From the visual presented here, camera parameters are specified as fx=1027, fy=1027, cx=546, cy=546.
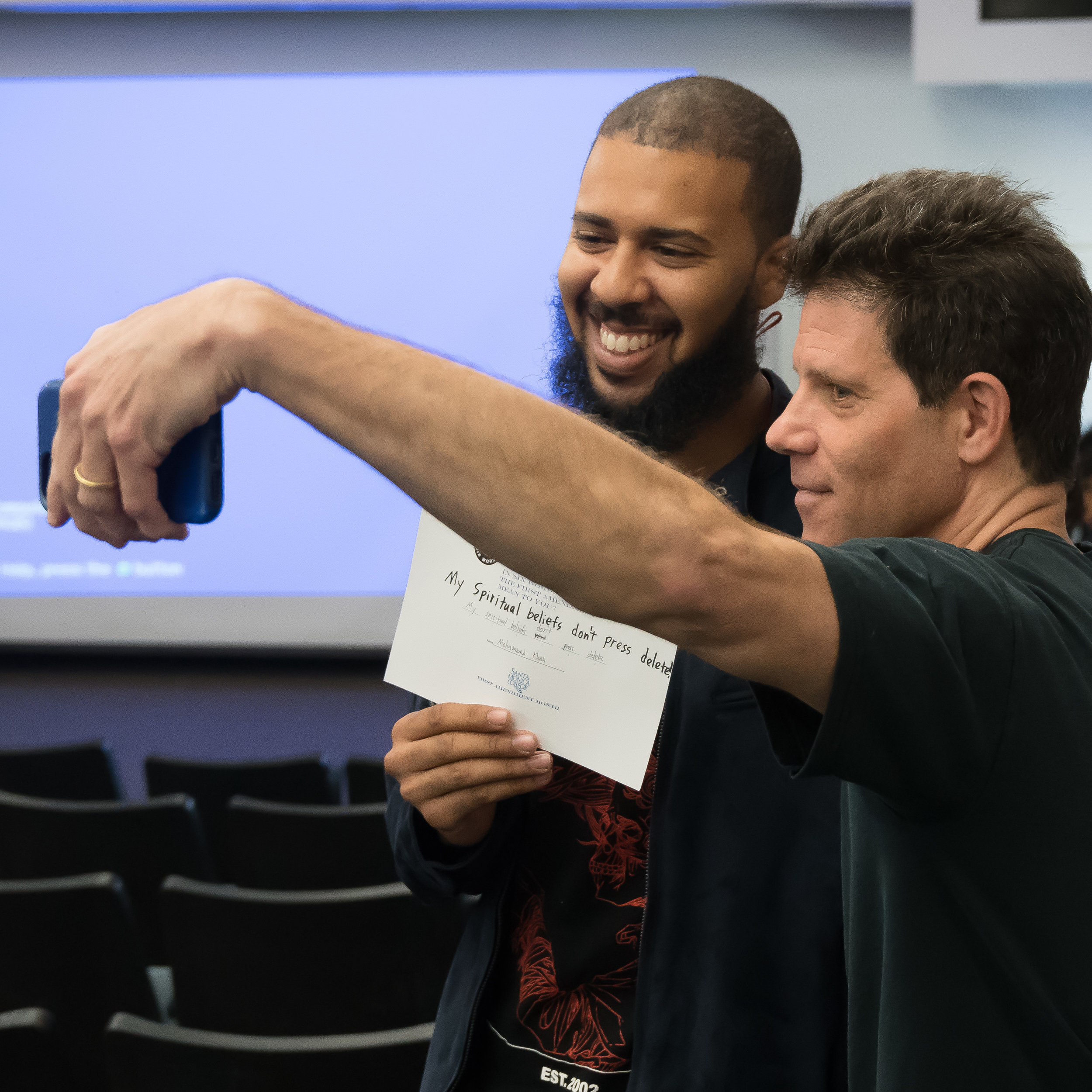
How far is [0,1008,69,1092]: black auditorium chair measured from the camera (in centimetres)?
123

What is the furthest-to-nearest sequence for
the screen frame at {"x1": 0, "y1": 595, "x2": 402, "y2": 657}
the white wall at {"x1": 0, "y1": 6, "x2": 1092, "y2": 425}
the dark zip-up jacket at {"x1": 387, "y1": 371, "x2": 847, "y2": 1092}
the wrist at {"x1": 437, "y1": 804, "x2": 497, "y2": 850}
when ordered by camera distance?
the screen frame at {"x1": 0, "y1": 595, "x2": 402, "y2": 657}
the white wall at {"x1": 0, "y1": 6, "x2": 1092, "y2": 425}
the wrist at {"x1": 437, "y1": 804, "x2": 497, "y2": 850}
the dark zip-up jacket at {"x1": 387, "y1": 371, "x2": 847, "y2": 1092}

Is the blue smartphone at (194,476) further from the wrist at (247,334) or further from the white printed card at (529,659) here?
the white printed card at (529,659)

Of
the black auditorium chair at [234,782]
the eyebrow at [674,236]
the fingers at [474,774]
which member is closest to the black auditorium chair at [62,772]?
the black auditorium chair at [234,782]

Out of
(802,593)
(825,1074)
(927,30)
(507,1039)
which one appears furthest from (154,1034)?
(927,30)

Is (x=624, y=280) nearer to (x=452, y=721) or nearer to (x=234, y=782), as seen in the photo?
(x=452, y=721)

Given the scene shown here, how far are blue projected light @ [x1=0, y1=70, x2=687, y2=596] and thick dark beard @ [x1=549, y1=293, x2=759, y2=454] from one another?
3.71 metres

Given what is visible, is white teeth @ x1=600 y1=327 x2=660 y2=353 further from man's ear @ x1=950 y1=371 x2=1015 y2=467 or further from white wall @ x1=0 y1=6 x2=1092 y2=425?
white wall @ x1=0 y1=6 x2=1092 y2=425

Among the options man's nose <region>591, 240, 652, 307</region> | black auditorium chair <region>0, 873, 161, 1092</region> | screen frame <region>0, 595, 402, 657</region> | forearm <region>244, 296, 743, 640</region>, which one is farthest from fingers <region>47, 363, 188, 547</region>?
screen frame <region>0, 595, 402, 657</region>

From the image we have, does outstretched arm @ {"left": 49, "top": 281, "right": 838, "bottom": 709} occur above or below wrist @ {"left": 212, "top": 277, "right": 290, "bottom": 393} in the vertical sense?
below

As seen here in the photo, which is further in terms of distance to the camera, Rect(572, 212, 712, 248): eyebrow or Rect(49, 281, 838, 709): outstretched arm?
Rect(572, 212, 712, 248): eyebrow

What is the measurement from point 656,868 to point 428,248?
4432mm

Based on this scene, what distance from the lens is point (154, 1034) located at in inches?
48.9

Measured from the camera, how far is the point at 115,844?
2465 millimetres

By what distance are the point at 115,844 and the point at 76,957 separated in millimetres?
609
